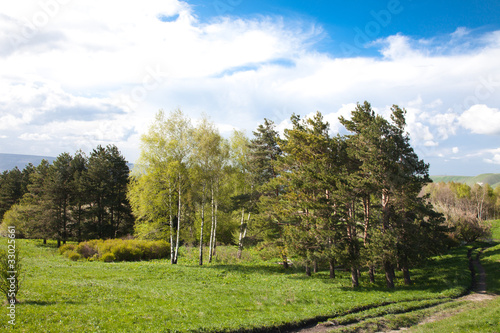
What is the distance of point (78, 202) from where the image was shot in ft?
154

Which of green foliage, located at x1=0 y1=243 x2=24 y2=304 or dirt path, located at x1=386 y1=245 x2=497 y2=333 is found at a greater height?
green foliage, located at x1=0 y1=243 x2=24 y2=304

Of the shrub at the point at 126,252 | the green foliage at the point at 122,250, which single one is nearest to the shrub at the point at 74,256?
the green foliage at the point at 122,250

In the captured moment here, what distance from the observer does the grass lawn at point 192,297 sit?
1162 centimetres

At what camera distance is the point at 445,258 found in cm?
3597

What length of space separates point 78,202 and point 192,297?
39.9 meters

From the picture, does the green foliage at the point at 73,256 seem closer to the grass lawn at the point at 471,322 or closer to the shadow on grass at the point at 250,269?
the shadow on grass at the point at 250,269

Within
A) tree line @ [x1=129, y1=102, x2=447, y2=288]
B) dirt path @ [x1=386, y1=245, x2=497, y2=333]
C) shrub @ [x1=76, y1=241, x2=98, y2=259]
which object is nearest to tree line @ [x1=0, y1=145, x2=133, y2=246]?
shrub @ [x1=76, y1=241, x2=98, y2=259]

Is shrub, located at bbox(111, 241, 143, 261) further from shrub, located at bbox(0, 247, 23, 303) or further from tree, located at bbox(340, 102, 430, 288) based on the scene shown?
tree, located at bbox(340, 102, 430, 288)

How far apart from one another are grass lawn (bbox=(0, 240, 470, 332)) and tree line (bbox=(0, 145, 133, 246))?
Answer: 26.1 metres

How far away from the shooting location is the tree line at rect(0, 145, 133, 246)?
44.3 m

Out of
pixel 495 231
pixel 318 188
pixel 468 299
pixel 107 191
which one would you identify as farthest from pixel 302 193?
pixel 495 231

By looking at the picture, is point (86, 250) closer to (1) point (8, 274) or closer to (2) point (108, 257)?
(2) point (108, 257)

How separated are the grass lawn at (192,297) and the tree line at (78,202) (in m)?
26.1

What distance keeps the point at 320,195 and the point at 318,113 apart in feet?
24.8
